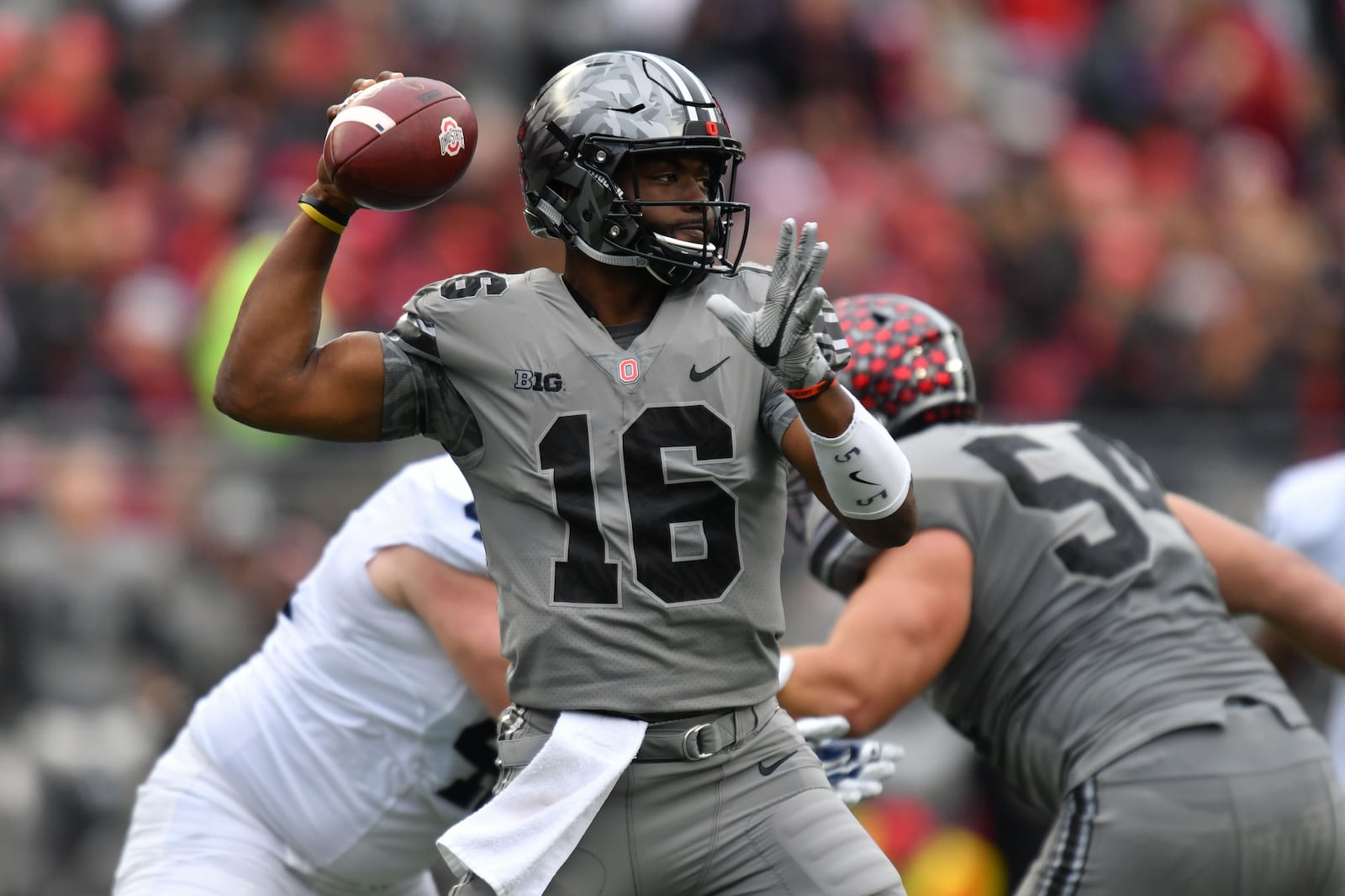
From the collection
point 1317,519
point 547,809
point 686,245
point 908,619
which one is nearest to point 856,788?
point 908,619

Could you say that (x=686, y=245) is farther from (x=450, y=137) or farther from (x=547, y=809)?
(x=547, y=809)

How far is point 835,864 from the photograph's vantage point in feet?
9.38

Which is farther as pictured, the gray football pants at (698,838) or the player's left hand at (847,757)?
the player's left hand at (847,757)

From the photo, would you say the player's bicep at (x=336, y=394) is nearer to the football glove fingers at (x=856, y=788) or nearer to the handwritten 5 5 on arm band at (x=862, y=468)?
the handwritten 5 5 on arm band at (x=862, y=468)

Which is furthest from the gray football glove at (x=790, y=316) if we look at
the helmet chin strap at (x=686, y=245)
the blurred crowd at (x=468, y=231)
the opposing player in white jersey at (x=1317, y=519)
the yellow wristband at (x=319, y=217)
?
the blurred crowd at (x=468, y=231)

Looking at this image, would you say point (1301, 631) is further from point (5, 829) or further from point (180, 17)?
point (180, 17)

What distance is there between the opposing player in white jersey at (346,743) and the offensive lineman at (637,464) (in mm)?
694

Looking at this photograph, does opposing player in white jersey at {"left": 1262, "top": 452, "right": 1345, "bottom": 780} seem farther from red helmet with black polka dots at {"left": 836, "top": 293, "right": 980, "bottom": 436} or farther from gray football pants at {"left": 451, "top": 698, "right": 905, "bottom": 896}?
gray football pants at {"left": 451, "top": 698, "right": 905, "bottom": 896}

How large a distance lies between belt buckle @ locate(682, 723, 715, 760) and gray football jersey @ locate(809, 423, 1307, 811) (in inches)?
38.2

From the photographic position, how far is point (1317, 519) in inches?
199

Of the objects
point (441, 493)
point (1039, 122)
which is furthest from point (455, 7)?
point (441, 493)

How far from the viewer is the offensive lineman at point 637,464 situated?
9.53 feet

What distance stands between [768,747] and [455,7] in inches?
327

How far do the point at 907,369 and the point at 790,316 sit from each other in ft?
4.23
